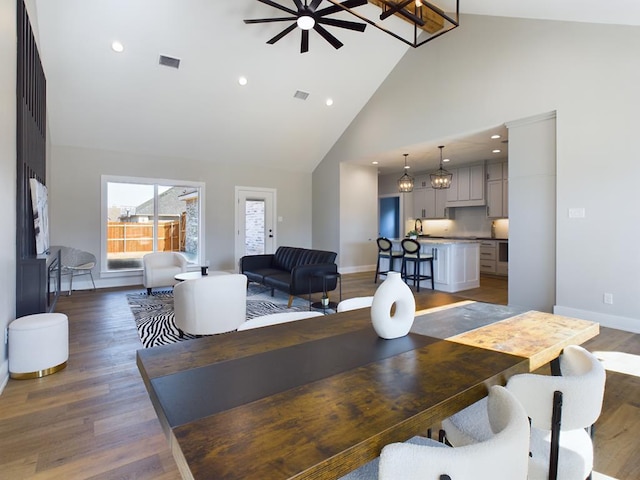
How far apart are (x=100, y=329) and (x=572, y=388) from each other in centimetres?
449

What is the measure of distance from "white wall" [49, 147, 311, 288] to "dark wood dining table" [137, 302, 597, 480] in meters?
6.40

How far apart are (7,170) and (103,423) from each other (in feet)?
7.49

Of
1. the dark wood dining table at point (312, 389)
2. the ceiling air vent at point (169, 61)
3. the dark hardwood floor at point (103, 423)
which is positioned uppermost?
the ceiling air vent at point (169, 61)

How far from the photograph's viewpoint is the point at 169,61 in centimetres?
526

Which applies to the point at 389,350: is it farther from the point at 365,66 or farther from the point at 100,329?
the point at 365,66

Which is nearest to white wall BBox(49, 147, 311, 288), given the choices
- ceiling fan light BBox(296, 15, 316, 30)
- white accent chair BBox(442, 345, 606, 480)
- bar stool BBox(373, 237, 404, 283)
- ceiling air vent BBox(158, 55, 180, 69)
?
ceiling air vent BBox(158, 55, 180, 69)

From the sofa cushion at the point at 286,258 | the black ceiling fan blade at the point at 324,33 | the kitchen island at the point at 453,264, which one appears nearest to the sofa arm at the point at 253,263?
the sofa cushion at the point at 286,258

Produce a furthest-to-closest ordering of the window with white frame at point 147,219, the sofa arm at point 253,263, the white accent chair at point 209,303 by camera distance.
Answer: the window with white frame at point 147,219, the sofa arm at point 253,263, the white accent chair at point 209,303

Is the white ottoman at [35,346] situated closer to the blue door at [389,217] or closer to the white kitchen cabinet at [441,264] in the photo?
the white kitchen cabinet at [441,264]

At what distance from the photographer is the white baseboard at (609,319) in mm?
3830

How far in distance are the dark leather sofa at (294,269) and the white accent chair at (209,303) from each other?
1.30 metres

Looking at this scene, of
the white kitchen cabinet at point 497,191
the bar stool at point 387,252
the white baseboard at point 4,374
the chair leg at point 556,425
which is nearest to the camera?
the chair leg at point 556,425

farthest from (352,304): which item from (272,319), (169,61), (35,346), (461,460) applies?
(169,61)

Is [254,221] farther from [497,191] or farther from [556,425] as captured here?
[556,425]
